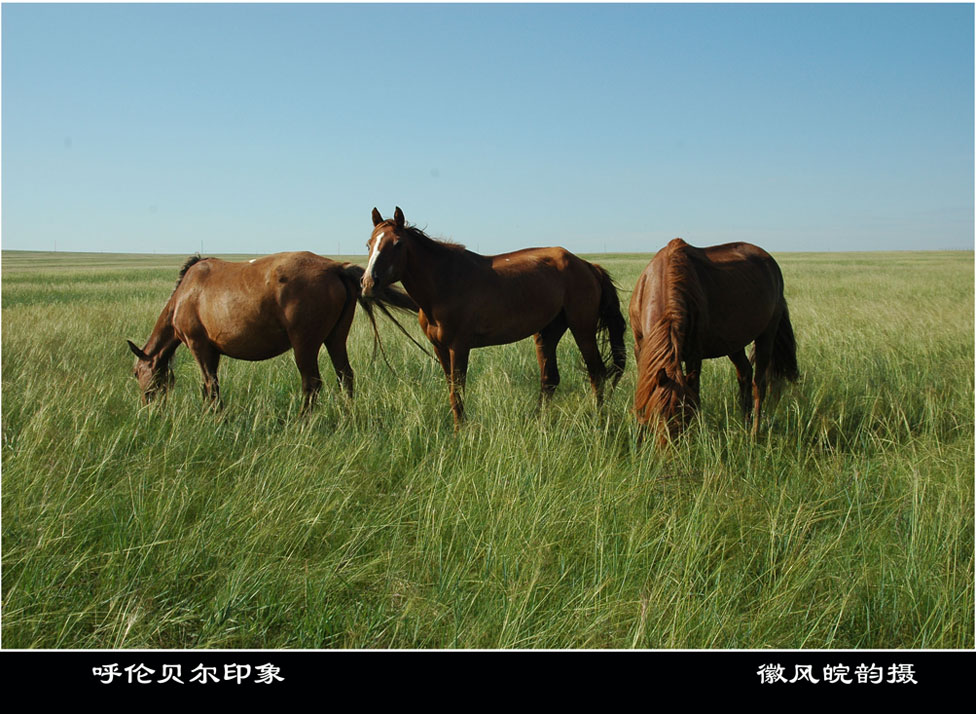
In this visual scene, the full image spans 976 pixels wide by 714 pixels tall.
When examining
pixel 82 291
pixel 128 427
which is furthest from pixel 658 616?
pixel 82 291

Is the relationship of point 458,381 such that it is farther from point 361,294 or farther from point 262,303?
point 262,303

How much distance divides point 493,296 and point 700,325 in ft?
5.85

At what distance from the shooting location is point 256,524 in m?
3.02

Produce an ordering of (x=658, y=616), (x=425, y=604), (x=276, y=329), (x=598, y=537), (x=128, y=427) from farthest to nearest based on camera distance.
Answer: (x=276, y=329), (x=128, y=427), (x=598, y=537), (x=425, y=604), (x=658, y=616)

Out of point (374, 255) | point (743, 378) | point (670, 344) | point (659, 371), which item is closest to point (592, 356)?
point (743, 378)

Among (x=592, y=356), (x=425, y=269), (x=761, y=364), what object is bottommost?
(x=761, y=364)

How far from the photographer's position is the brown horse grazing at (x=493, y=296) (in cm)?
507

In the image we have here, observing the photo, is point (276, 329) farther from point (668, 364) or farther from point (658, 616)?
point (658, 616)

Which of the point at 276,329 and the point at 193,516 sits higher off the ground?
the point at 276,329

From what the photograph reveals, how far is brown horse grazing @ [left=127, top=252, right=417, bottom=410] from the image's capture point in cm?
538

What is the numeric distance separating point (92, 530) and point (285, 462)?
3.44ft

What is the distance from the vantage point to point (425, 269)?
5.23 meters

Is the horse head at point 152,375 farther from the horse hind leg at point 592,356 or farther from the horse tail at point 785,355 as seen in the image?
the horse tail at point 785,355

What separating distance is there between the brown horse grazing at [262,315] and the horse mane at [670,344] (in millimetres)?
2365
